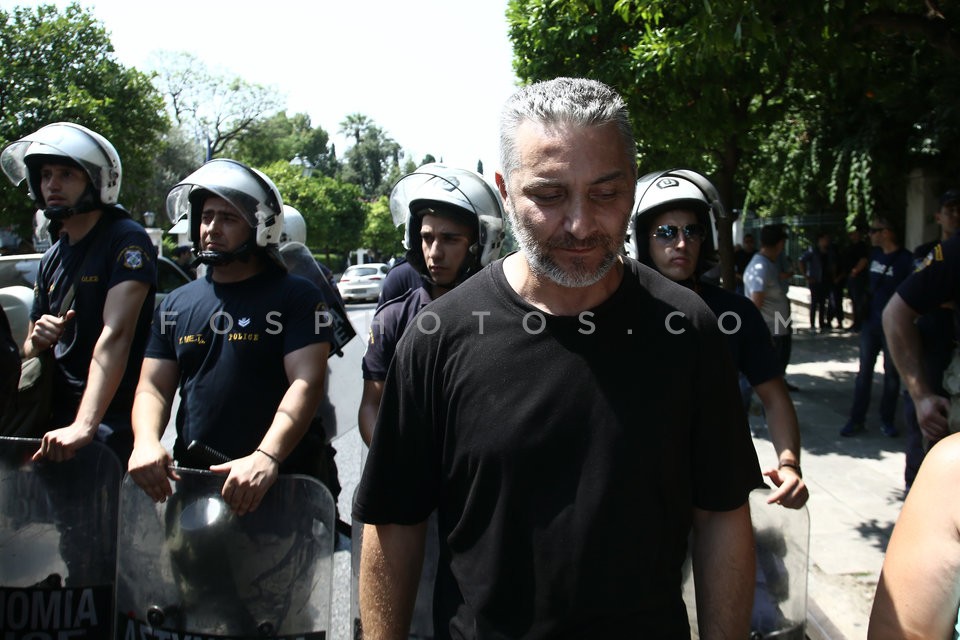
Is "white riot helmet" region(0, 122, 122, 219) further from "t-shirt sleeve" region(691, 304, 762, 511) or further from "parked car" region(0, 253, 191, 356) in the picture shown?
"t-shirt sleeve" region(691, 304, 762, 511)

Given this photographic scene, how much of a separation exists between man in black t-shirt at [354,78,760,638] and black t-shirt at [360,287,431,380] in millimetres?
1415

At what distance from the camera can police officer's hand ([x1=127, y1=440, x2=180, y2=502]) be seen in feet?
8.18

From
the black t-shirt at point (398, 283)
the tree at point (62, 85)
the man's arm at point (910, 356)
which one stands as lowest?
the man's arm at point (910, 356)

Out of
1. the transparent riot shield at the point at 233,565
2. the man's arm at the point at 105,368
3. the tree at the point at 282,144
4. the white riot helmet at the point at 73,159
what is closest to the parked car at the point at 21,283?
the white riot helmet at the point at 73,159

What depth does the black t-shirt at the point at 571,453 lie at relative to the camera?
158cm

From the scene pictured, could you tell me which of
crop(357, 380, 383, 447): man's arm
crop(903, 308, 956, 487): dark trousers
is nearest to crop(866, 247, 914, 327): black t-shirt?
crop(903, 308, 956, 487): dark trousers

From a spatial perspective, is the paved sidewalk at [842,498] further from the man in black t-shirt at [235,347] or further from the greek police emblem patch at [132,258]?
the greek police emblem patch at [132,258]

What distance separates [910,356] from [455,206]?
6.31ft

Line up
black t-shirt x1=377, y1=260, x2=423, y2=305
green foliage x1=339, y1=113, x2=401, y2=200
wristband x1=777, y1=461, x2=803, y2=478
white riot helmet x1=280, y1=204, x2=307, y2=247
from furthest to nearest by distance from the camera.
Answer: green foliage x1=339, y1=113, x2=401, y2=200
white riot helmet x1=280, y1=204, x2=307, y2=247
black t-shirt x1=377, y1=260, x2=423, y2=305
wristband x1=777, y1=461, x2=803, y2=478

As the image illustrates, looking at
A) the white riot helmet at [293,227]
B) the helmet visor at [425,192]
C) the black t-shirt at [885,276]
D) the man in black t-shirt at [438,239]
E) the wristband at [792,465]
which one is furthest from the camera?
the black t-shirt at [885,276]

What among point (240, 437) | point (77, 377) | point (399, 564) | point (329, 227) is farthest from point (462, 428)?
point (329, 227)

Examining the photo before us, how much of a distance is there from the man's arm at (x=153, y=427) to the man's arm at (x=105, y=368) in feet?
0.63

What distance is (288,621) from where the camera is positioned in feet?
8.05

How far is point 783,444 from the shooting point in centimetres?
275
